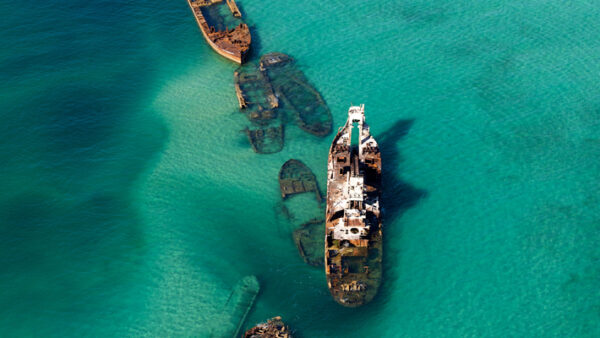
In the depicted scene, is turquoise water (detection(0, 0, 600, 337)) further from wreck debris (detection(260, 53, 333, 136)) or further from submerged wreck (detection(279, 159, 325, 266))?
wreck debris (detection(260, 53, 333, 136))

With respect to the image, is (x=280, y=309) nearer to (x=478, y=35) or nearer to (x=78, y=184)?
(x=78, y=184)

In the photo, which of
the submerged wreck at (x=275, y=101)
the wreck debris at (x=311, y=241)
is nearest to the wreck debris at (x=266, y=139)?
the submerged wreck at (x=275, y=101)

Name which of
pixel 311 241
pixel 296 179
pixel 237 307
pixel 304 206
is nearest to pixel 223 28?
pixel 296 179

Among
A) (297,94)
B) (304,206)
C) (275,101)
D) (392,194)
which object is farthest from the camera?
(297,94)

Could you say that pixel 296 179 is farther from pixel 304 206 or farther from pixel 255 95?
pixel 255 95

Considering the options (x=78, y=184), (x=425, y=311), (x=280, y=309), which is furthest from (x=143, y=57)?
(x=425, y=311)

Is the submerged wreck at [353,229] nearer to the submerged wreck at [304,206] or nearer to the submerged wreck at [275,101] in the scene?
the submerged wreck at [304,206]

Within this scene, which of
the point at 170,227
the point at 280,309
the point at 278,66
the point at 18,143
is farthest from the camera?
the point at 278,66
